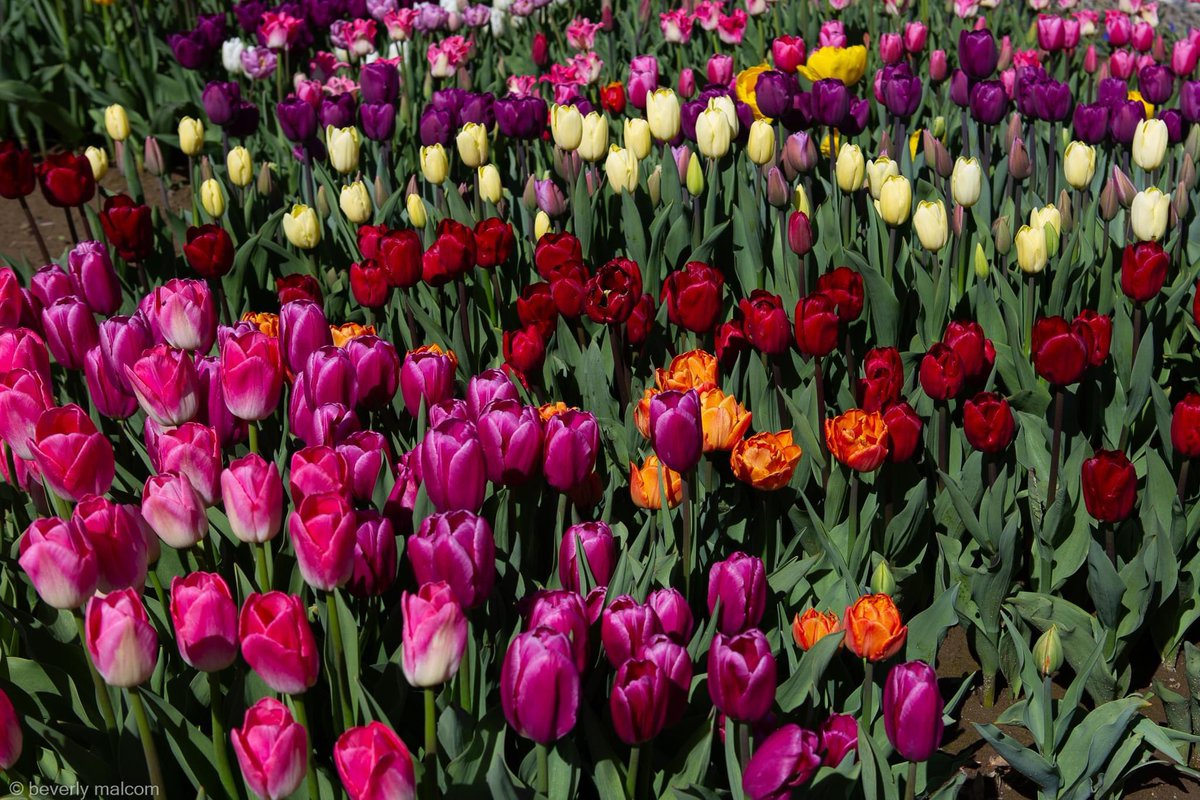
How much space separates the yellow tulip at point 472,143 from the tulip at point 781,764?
2314 mm

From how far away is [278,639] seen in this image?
1254 millimetres

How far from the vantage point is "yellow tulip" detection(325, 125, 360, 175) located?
135 inches

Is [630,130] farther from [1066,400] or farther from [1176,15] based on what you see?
[1176,15]

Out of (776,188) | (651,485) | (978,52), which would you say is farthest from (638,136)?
(651,485)

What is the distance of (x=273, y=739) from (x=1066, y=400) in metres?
1.88

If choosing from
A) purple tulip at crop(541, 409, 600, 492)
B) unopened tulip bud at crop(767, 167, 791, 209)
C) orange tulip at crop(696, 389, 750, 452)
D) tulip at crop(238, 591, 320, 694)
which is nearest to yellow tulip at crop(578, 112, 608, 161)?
unopened tulip bud at crop(767, 167, 791, 209)

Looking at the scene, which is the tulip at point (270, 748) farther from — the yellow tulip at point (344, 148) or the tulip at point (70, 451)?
the yellow tulip at point (344, 148)

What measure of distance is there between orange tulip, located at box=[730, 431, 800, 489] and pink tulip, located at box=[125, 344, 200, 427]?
34.3 inches

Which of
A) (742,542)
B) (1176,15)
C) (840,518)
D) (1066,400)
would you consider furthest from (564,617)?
(1176,15)

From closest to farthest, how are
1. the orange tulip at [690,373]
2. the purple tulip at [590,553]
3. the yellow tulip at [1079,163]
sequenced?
1. the purple tulip at [590,553]
2. the orange tulip at [690,373]
3. the yellow tulip at [1079,163]

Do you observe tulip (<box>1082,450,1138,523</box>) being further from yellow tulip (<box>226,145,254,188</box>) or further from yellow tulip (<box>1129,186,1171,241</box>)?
yellow tulip (<box>226,145,254,188</box>)

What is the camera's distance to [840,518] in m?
2.30

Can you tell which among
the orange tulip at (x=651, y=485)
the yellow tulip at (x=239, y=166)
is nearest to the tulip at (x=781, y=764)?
the orange tulip at (x=651, y=485)

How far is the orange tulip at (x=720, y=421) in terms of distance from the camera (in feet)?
6.30
